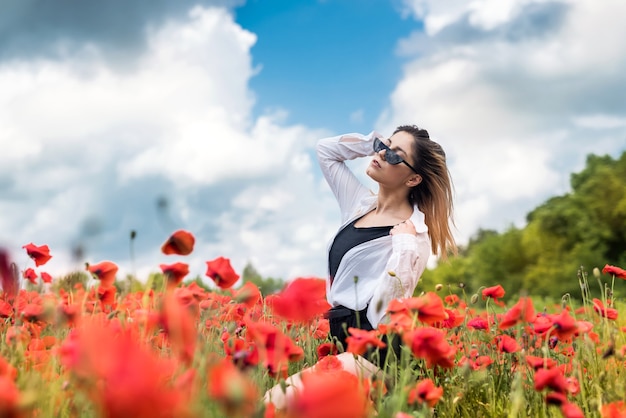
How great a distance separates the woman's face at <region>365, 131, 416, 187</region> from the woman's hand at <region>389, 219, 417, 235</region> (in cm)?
39

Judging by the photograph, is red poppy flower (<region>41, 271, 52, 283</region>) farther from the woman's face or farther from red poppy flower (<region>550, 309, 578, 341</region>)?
red poppy flower (<region>550, 309, 578, 341</region>)

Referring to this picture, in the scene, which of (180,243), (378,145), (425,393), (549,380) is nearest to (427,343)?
(425,393)

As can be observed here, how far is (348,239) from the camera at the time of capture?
3.70m

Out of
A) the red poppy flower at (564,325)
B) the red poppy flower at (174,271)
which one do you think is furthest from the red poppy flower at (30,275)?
the red poppy flower at (564,325)

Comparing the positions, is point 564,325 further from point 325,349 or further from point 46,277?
point 46,277

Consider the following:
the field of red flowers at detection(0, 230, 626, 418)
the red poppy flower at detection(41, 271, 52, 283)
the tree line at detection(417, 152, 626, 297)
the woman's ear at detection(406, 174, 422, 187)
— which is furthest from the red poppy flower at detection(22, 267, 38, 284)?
the tree line at detection(417, 152, 626, 297)

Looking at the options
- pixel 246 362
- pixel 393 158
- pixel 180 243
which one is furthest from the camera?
pixel 393 158

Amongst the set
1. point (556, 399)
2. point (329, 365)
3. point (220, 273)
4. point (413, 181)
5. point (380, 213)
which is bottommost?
point (556, 399)

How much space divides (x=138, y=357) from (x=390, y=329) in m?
1.32

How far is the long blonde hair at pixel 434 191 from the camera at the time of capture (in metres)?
3.76

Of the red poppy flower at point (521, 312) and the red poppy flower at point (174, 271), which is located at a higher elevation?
the red poppy flower at point (174, 271)

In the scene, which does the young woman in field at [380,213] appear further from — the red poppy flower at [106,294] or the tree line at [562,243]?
the tree line at [562,243]

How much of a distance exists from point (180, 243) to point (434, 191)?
2.18 meters

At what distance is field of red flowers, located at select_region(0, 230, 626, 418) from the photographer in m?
1.06
